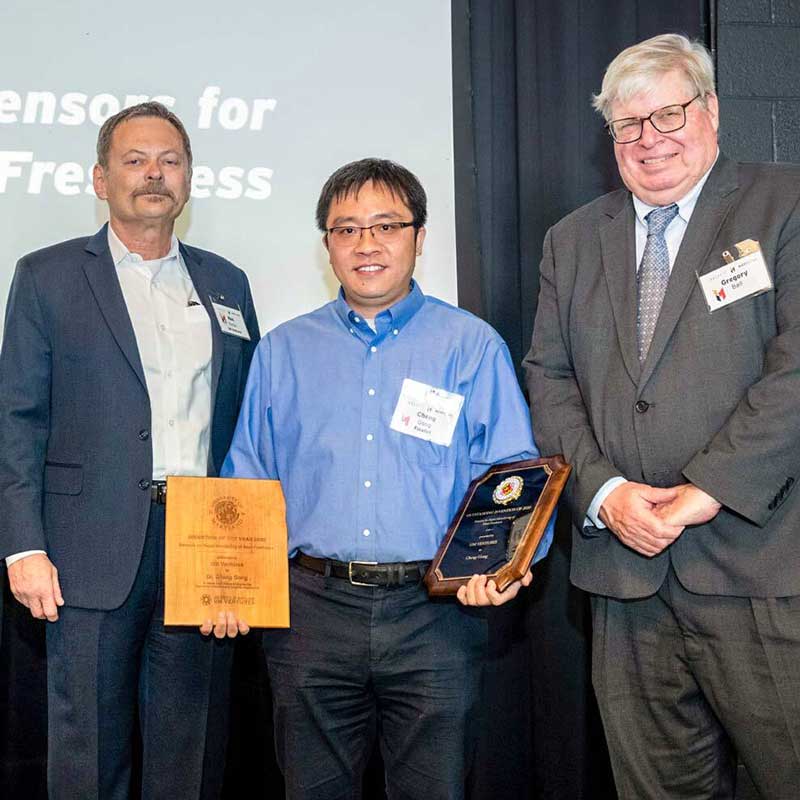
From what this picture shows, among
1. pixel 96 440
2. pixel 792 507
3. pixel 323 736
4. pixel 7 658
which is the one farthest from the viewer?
pixel 7 658

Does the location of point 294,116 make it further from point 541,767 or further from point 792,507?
point 541,767

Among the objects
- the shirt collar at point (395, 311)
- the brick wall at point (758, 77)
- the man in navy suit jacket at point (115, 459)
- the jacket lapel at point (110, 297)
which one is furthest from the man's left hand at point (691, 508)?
the brick wall at point (758, 77)

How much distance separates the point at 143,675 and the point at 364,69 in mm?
1980

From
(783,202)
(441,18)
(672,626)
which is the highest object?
(441,18)

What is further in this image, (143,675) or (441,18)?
(441,18)

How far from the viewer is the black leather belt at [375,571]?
2.18 m

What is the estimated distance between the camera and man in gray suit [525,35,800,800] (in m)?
1.99

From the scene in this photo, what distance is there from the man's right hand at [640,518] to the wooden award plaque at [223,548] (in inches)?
27.9

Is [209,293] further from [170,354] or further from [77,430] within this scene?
[77,430]

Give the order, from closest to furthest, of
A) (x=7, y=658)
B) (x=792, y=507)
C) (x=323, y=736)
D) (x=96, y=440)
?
(x=792, y=507) → (x=323, y=736) → (x=96, y=440) → (x=7, y=658)

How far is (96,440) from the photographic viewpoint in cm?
243

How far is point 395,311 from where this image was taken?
2316 mm

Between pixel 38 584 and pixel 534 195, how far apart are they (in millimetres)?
Answer: 1914

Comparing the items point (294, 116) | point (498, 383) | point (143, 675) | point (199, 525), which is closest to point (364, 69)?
point (294, 116)
